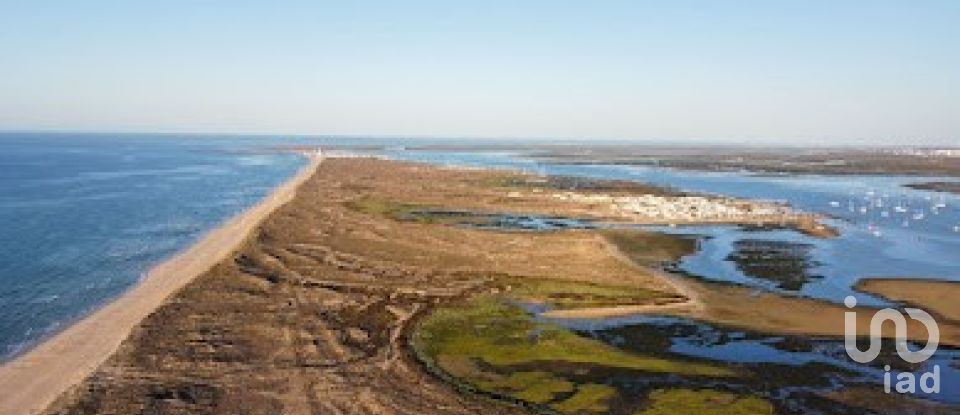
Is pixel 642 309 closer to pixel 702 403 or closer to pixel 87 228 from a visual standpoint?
pixel 702 403

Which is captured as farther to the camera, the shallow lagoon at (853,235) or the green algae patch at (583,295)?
the shallow lagoon at (853,235)

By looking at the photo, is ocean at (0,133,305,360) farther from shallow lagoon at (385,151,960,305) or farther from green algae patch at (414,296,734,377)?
shallow lagoon at (385,151,960,305)

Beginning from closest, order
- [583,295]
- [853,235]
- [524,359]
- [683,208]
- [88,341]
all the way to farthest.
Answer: [524,359] < [88,341] < [583,295] < [853,235] < [683,208]

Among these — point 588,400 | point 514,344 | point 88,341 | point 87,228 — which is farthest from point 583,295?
point 87,228

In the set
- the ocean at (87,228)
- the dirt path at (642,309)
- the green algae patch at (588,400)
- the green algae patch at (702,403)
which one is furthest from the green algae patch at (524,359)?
the ocean at (87,228)

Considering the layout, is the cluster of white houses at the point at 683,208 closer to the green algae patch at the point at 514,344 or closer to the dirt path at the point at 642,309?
the dirt path at the point at 642,309

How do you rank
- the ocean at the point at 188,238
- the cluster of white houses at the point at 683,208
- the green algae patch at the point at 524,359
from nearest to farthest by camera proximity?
the green algae patch at the point at 524,359
the ocean at the point at 188,238
the cluster of white houses at the point at 683,208

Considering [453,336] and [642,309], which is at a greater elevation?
[453,336]
